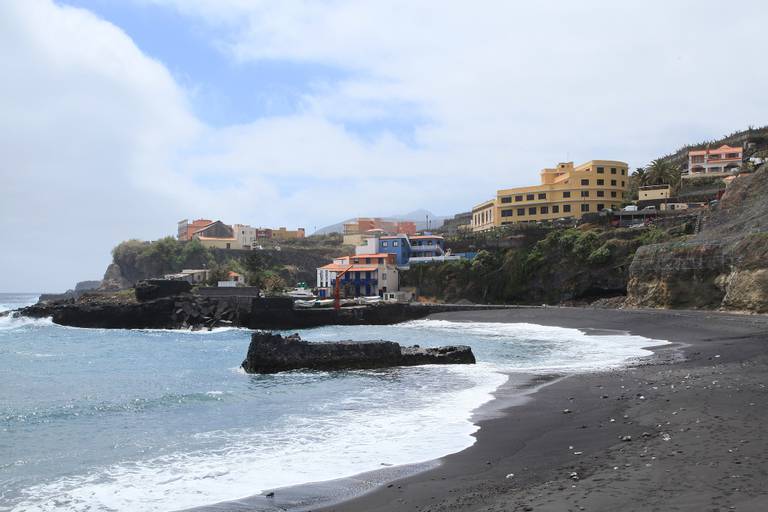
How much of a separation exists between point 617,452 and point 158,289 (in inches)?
2220

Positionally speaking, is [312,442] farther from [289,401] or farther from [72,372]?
[72,372]

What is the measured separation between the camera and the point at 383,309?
178ft

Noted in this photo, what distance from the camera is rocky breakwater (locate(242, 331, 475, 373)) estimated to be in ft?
76.5

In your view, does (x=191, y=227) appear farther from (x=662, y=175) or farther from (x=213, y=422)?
(x=213, y=422)

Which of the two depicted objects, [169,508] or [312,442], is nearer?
[169,508]

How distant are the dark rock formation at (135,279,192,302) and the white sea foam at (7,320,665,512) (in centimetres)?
4747

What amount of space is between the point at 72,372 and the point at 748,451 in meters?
24.8

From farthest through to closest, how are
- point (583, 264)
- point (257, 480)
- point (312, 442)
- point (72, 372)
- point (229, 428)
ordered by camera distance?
point (583, 264)
point (72, 372)
point (229, 428)
point (312, 442)
point (257, 480)

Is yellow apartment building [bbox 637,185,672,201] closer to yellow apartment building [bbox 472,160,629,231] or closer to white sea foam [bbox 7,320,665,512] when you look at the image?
yellow apartment building [bbox 472,160,629,231]

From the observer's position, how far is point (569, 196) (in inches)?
3012

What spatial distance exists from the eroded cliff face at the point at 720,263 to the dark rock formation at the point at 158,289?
139ft

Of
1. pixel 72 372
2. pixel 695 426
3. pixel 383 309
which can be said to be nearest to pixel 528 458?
pixel 695 426

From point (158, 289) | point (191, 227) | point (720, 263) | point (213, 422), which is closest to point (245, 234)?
point (191, 227)

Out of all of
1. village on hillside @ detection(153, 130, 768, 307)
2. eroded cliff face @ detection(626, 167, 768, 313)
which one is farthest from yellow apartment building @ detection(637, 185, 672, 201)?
eroded cliff face @ detection(626, 167, 768, 313)
